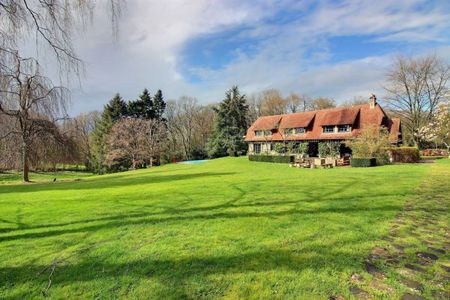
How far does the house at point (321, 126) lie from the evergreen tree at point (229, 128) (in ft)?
14.9

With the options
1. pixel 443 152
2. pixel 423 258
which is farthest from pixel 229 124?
pixel 423 258

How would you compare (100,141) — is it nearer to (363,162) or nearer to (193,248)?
(363,162)

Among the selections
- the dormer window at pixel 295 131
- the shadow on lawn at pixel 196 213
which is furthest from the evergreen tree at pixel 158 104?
the shadow on lawn at pixel 196 213

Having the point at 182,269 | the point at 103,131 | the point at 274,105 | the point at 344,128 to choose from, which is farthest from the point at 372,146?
the point at 103,131

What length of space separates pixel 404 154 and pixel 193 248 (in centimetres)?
2348

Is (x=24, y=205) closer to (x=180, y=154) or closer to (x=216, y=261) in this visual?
(x=216, y=261)

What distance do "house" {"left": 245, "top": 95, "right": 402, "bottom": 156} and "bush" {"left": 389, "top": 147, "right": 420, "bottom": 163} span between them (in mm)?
2408

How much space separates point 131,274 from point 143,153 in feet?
114

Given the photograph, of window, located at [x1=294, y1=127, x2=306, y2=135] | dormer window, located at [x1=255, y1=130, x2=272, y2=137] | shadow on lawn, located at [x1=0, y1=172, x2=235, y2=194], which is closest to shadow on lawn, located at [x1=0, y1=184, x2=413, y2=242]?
shadow on lawn, located at [x1=0, y1=172, x2=235, y2=194]

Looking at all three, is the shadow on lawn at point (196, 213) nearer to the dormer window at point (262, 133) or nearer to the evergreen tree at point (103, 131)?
the dormer window at point (262, 133)

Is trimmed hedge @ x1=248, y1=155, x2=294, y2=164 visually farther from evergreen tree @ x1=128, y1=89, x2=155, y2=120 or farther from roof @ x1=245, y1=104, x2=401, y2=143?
evergreen tree @ x1=128, y1=89, x2=155, y2=120

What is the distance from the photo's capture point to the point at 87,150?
4391cm

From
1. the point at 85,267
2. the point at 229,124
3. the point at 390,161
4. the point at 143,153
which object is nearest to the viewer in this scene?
the point at 85,267

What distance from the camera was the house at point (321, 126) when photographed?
27781 millimetres
